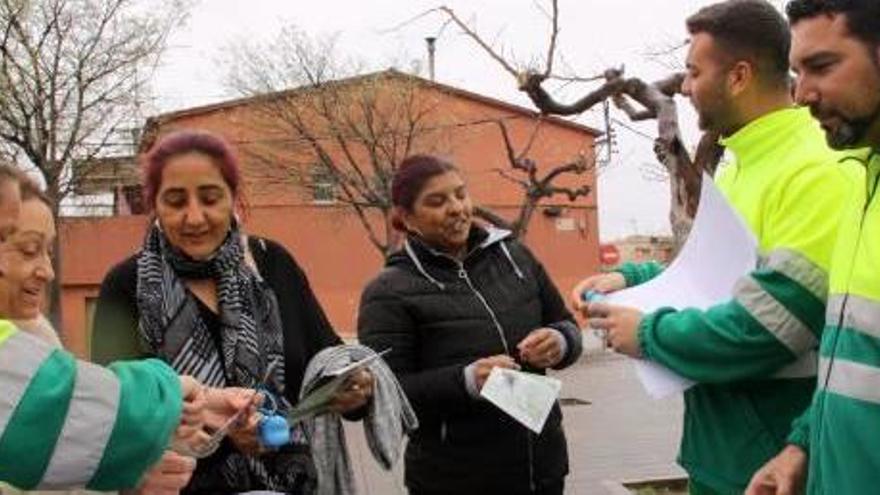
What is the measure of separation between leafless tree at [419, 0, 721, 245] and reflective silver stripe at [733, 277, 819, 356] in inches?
142

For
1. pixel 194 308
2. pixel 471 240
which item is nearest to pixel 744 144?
pixel 471 240

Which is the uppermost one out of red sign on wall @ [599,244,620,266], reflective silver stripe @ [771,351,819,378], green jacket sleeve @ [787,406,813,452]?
reflective silver stripe @ [771,351,819,378]

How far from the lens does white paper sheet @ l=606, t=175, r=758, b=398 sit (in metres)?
2.52

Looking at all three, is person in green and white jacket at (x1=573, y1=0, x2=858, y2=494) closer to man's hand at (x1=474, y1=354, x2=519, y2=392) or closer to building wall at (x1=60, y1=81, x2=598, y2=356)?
man's hand at (x1=474, y1=354, x2=519, y2=392)

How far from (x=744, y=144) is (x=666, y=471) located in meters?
6.49

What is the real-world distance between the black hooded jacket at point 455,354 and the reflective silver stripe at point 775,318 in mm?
1169

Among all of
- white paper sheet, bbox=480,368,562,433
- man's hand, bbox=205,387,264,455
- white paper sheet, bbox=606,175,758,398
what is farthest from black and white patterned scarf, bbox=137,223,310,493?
white paper sheet, bbox=606,175,758,398

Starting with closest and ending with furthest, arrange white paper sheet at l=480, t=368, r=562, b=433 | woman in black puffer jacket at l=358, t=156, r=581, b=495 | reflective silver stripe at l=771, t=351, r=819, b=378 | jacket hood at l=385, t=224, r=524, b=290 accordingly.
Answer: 1. reflective silver stripe at l=771, t=351, r=819, b=378
2. white paper sheet at l=480, t=368, r=562, b=433
3. woman in black puffer jacket at l=358, t=156, r=581, b=495
4. jacket hood at l=385, t=224, r=524, b=290

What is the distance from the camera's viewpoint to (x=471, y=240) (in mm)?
3666

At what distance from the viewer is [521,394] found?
3186 mm

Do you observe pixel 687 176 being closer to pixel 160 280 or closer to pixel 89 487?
pixel 160 280

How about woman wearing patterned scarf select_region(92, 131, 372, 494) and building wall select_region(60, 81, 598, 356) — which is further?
building wall select_region(60, 81, 598, 356)

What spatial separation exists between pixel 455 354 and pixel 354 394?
0.71m

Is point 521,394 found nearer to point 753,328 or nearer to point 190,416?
point 753,328
